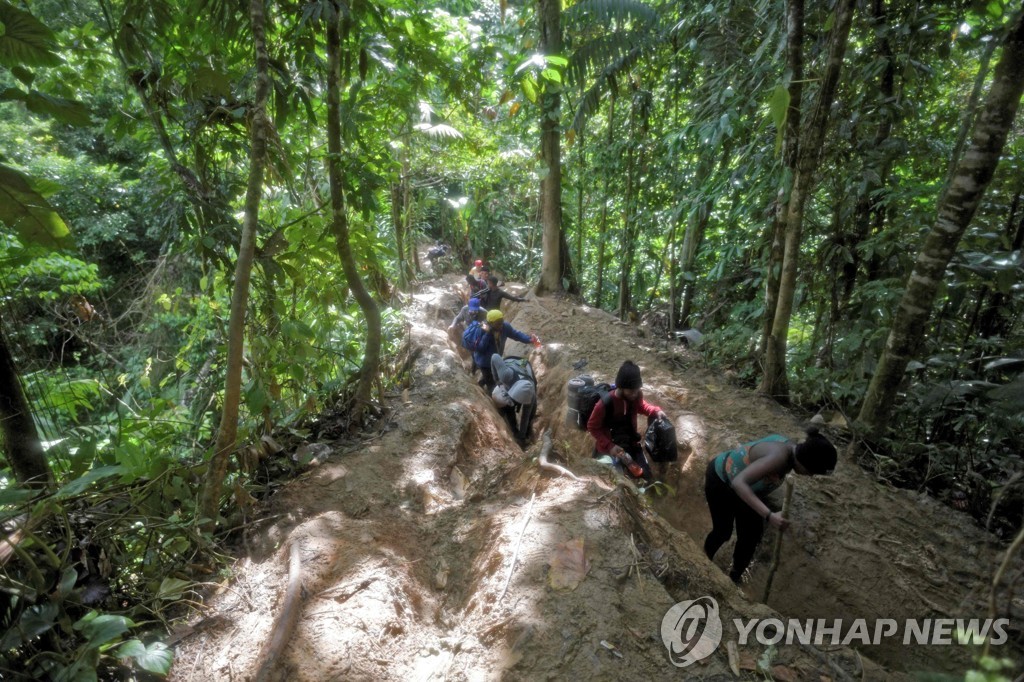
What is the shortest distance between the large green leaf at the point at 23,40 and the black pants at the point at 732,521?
4.85 meters

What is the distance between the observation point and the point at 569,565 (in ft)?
9.55

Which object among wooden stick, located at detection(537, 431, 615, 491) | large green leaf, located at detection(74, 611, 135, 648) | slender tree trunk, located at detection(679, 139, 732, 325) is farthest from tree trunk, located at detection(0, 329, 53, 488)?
slender tree trunk, located at detection(679, 139, 732, 325)

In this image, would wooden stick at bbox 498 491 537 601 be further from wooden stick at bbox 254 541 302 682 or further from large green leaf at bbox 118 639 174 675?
Answer: large green leaf at bbox 118 639 174 675

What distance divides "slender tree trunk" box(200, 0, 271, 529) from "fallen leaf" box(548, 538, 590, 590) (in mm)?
2210

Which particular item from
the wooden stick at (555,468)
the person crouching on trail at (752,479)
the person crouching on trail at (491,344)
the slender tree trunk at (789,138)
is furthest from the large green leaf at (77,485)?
the slender tree trunk at (789,138)

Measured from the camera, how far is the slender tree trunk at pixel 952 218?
3.58 m

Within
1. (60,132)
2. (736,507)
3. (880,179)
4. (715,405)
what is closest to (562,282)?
(715,405)

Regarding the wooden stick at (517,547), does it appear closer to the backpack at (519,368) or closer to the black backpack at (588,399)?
the black backpack at (588,399)

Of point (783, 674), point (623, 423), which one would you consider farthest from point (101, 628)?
point (623, 423)

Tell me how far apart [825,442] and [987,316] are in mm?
3164

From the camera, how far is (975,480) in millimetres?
4363

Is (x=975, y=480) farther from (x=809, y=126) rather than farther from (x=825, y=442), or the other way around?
(x=809, y=126)

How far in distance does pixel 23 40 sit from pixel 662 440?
200 inches

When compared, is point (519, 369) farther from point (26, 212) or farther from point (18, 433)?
point (26, 212)
